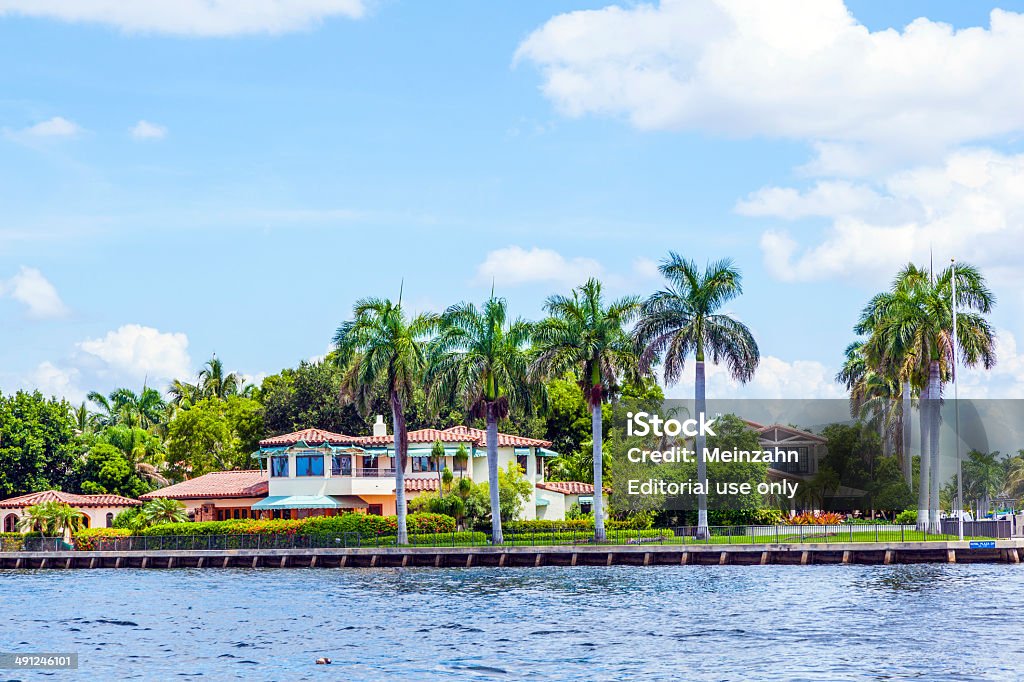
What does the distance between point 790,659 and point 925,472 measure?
50.1m

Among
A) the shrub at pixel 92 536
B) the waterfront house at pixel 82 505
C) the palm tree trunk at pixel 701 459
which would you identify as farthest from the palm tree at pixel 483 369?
the waterfront house at pixel 82 505

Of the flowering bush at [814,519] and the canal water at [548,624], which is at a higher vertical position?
the flowering bush at [814,519]

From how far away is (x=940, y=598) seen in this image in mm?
53156

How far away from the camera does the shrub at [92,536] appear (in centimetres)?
8788

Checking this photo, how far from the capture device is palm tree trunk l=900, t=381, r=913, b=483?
101012mm

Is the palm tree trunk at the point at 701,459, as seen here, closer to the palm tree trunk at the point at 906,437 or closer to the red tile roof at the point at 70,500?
the palm tree trunk at the point at 906,437

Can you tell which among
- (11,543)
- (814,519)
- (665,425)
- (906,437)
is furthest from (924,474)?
(11,543)

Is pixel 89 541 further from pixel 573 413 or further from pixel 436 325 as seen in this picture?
pixel 573 413

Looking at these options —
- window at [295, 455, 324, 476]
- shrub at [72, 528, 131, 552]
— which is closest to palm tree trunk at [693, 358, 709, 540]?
window at [295, 455, 324, 476]

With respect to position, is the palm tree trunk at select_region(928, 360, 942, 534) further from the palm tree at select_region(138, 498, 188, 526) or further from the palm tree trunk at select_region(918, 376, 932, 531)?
the palm tree at select_region(138, 498, 188, 526)

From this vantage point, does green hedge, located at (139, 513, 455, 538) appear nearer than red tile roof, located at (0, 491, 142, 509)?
Yes

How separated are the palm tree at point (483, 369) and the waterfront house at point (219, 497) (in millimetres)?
23955

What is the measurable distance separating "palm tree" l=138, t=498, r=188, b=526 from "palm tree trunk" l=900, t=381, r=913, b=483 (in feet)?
171

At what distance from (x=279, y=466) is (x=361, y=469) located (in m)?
6.01
